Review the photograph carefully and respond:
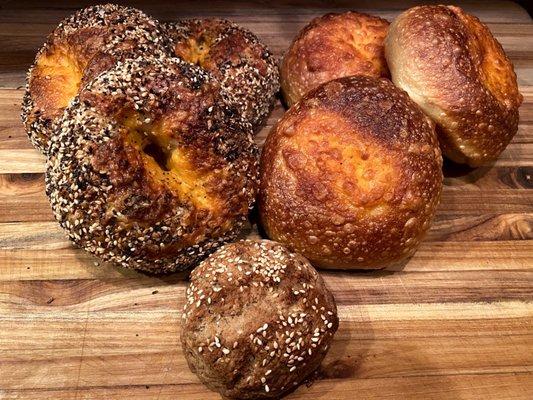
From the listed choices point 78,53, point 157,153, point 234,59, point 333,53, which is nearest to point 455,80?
point 333,53

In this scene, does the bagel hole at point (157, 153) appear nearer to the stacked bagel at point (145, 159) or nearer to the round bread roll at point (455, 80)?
the stacked bagel at point (145, 159)

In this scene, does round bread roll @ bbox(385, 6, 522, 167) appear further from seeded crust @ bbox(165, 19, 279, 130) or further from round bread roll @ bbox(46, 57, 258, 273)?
round bread roll @ bbox(46, 57, 258, 273)

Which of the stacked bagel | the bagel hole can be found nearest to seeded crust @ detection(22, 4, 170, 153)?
the stacked bagel

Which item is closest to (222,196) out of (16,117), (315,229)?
(315,229)

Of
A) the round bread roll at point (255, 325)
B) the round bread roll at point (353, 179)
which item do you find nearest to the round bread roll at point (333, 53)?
the round bread roll at point (353, 179)

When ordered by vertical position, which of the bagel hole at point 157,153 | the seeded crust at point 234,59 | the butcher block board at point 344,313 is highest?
the seeded crust at point 234,59

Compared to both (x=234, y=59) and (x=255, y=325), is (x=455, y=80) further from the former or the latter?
(x=255, y=325)
